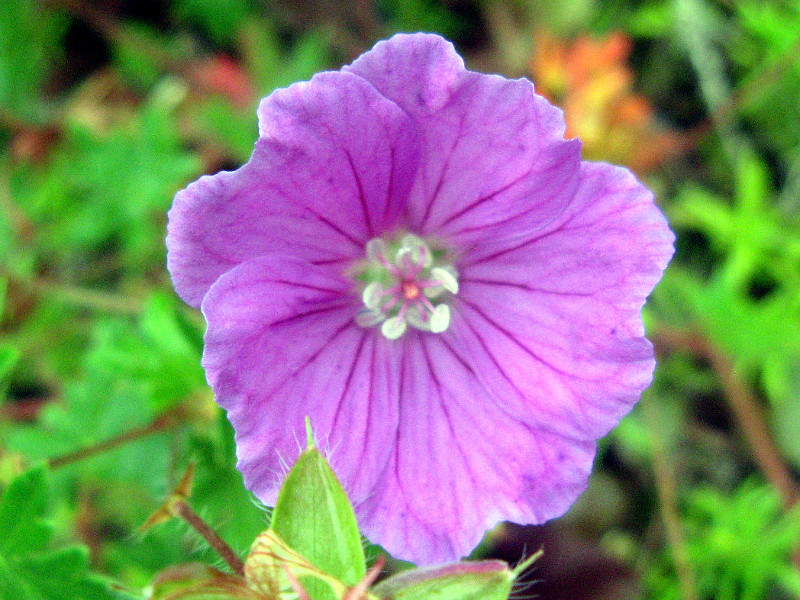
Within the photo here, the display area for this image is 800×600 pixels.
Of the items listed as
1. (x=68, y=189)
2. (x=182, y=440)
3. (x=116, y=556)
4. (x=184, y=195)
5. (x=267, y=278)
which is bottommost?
(x=116, y=556)

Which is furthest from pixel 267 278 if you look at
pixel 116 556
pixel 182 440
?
pixel 116 556

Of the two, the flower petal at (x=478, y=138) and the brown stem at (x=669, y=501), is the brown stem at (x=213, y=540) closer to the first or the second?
the flower petal at (x=478, y=138)

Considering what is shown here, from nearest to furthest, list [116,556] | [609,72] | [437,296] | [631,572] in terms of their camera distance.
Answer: [437,296] → [116,556] → [631,572] → [609,72]

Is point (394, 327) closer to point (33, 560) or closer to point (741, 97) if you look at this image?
point (33, 560)

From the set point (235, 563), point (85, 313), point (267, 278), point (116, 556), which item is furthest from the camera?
point (85, 313)

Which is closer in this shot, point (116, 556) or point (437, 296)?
point (437, 296)

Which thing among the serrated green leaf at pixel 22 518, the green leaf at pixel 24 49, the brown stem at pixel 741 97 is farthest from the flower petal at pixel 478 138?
the green leaf at pixel 24 49

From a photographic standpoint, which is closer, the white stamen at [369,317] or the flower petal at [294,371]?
the flower petal at [294,371]

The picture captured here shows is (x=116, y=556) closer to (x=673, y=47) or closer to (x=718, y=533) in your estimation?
(x=718, y=533)
